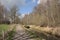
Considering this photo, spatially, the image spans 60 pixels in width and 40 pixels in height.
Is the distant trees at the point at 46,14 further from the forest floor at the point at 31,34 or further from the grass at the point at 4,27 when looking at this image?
the grass at the point at 4,27

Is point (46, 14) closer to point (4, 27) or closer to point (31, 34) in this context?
point (31, 34)

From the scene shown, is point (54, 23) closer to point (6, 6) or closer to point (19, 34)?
point (19, 34)

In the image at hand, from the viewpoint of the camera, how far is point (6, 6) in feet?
13.0

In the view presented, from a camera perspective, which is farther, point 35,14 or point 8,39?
point 35,14

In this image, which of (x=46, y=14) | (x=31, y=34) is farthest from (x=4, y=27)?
(x=46, y=14)

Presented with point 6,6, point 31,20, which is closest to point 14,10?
point 6,6

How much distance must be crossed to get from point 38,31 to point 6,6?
93 cm

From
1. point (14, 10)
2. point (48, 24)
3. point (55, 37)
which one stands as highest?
point (14, 10)

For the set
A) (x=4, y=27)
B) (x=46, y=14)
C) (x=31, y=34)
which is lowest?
(x=31, y=34)

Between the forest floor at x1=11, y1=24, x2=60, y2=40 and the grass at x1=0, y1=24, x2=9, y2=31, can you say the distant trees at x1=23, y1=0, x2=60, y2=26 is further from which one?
the grass at x1=0, y1=24, x2=9, y2=31

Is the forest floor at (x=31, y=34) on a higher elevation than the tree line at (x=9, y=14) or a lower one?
lower

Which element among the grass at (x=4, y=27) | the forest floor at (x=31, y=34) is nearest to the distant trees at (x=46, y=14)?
the forest floor at (x=31, y=34)

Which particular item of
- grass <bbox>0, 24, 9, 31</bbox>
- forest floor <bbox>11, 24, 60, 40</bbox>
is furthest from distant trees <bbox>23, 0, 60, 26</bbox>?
grass <bbox>0, 24, 9, 31</bbox>

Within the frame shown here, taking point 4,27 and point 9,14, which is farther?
point 9,14
